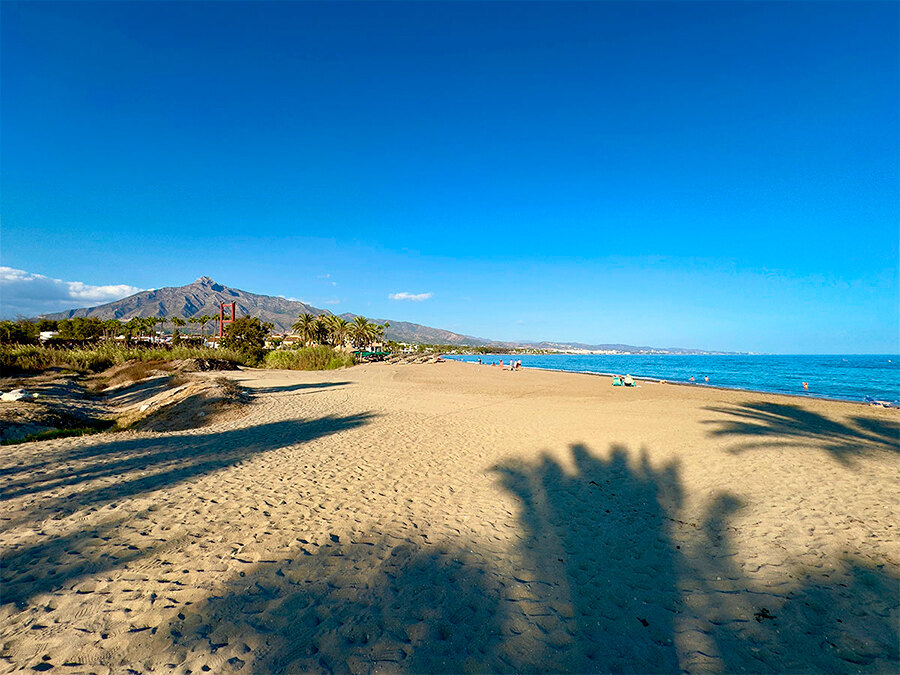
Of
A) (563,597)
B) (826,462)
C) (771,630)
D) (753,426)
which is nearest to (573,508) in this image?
(563,597)

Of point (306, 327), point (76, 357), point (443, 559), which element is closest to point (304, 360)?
point (76, 357)

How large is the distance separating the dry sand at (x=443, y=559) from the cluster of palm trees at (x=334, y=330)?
198 feet

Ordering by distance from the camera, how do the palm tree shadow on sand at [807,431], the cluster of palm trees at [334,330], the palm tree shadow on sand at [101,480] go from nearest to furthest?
the palm tree shadow on sand at [101,480], the palm tree shadow on sand at [807,431], the cluster of palm trees at [334,330]

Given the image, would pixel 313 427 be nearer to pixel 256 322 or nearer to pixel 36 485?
pixel 36 485

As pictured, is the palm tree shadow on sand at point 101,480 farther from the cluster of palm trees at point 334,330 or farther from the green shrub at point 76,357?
the cluster of palm trees at point 334,330

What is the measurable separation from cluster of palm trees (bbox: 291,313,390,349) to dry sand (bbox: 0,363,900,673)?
2378 inches

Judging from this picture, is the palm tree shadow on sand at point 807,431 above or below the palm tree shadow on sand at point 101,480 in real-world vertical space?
above

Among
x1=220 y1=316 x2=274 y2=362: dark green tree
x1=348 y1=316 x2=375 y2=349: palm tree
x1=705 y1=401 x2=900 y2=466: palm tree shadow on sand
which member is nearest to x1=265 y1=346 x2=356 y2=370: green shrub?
x1=220 y1=316 x2=274 y2=362: dark green tree

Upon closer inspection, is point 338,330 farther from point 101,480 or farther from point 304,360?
point 101,480

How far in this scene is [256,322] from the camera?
45500 millimetres

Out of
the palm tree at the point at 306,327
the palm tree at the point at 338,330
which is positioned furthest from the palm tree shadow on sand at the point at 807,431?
the palm tree at the point at 338,330

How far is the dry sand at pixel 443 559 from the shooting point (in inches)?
121

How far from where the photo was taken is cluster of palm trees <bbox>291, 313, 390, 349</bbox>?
67312 mm

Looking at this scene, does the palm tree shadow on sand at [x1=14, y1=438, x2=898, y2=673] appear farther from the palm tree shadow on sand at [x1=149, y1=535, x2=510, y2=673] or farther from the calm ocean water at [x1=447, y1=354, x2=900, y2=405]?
the calm ocean water at [x1=447, y1=354, x2=900, y2=405]
